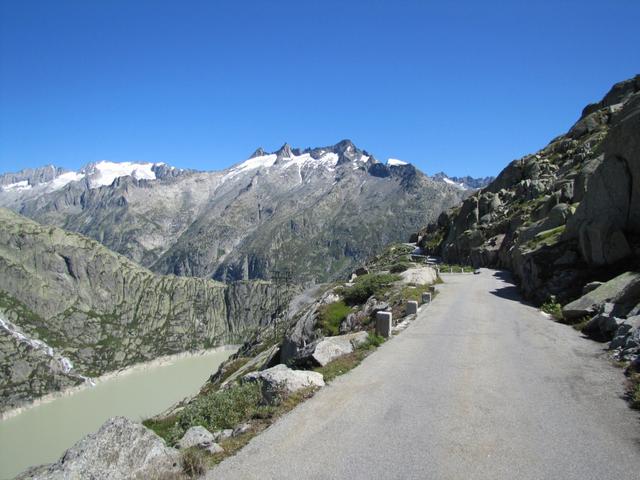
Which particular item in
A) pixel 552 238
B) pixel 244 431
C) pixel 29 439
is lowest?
pixel 29 439

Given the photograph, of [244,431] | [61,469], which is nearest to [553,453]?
[244,431]

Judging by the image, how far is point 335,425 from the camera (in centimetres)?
1101

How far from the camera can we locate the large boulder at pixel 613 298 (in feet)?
61.9

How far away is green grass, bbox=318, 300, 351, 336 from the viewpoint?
30.4 meters

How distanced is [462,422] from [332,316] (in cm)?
2132

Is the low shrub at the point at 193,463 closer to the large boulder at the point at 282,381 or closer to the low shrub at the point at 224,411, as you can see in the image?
the low shrub at the point at 224,411

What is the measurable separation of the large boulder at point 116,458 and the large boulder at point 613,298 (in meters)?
18.3

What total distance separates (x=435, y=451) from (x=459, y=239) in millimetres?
72402

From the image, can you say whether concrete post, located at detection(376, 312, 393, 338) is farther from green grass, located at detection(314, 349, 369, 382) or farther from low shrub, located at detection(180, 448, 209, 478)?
low shrub, located at detection(180, 448, 209, 478)

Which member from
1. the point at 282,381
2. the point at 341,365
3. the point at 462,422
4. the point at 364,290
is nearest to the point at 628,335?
the point at 462,422

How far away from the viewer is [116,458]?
8727 mm

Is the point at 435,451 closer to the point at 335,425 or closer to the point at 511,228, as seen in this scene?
the point at 335,425

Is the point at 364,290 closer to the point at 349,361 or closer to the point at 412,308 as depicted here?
the point at 412,308

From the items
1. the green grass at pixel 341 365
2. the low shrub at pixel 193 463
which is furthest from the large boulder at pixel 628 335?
the low shrub at pixel 193 463
